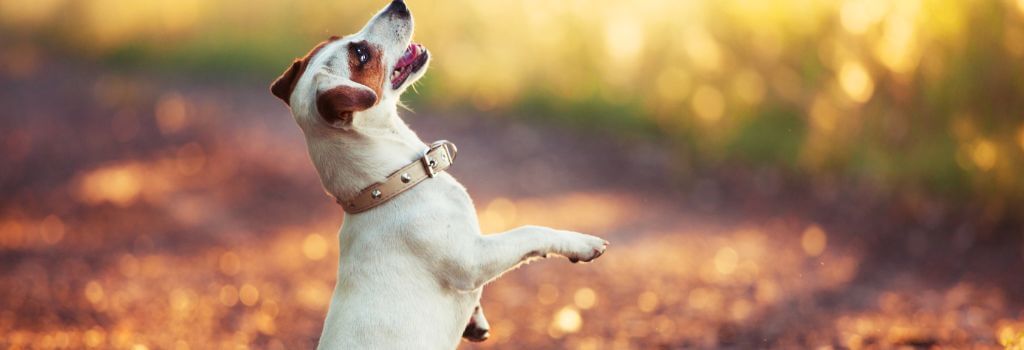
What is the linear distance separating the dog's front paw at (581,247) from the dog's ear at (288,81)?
3.18ft

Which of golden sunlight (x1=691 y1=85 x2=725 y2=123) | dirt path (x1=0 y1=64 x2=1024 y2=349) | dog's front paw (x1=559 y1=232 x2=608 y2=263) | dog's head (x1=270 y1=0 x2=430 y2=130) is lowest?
dog's front paw (x1=559 y1=232 x2=608 y2=263)

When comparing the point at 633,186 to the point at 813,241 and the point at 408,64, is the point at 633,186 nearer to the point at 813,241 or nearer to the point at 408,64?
the point at 813,241

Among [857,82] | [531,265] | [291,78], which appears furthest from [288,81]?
[857,82]

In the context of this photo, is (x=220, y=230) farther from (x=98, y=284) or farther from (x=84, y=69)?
(x=84, y=69)

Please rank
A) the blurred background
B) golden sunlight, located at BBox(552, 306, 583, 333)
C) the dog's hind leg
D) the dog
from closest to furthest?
1. the dog
2. the dog's hind leg
3. golden sunlight, located at BBox(552, 306, 583, 333)
4. the blurred background

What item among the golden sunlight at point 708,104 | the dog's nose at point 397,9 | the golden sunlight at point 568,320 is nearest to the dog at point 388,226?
the dog's nose at point 397,9

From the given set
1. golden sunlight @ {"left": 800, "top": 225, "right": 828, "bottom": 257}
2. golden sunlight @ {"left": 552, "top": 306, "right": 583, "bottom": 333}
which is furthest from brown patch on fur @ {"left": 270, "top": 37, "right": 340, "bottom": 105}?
golden sunlight @ {"left": 800, "top": 225, "right": 828, "bottom": 257}

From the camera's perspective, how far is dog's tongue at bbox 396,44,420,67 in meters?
3.56

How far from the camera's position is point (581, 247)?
338 centimetres

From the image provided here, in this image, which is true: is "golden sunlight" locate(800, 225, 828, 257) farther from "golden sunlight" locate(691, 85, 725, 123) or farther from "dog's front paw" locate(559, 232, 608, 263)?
"dog's front paw" locate(559, 232, 608, 263)

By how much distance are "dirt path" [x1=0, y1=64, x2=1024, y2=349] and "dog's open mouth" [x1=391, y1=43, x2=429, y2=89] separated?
2.14 meters

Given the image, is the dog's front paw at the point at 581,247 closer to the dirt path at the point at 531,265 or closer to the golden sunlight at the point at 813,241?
the dirt path at the point at 531,265

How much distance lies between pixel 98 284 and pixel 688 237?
396 cm

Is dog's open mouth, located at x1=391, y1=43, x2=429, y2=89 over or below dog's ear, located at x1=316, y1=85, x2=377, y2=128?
over
